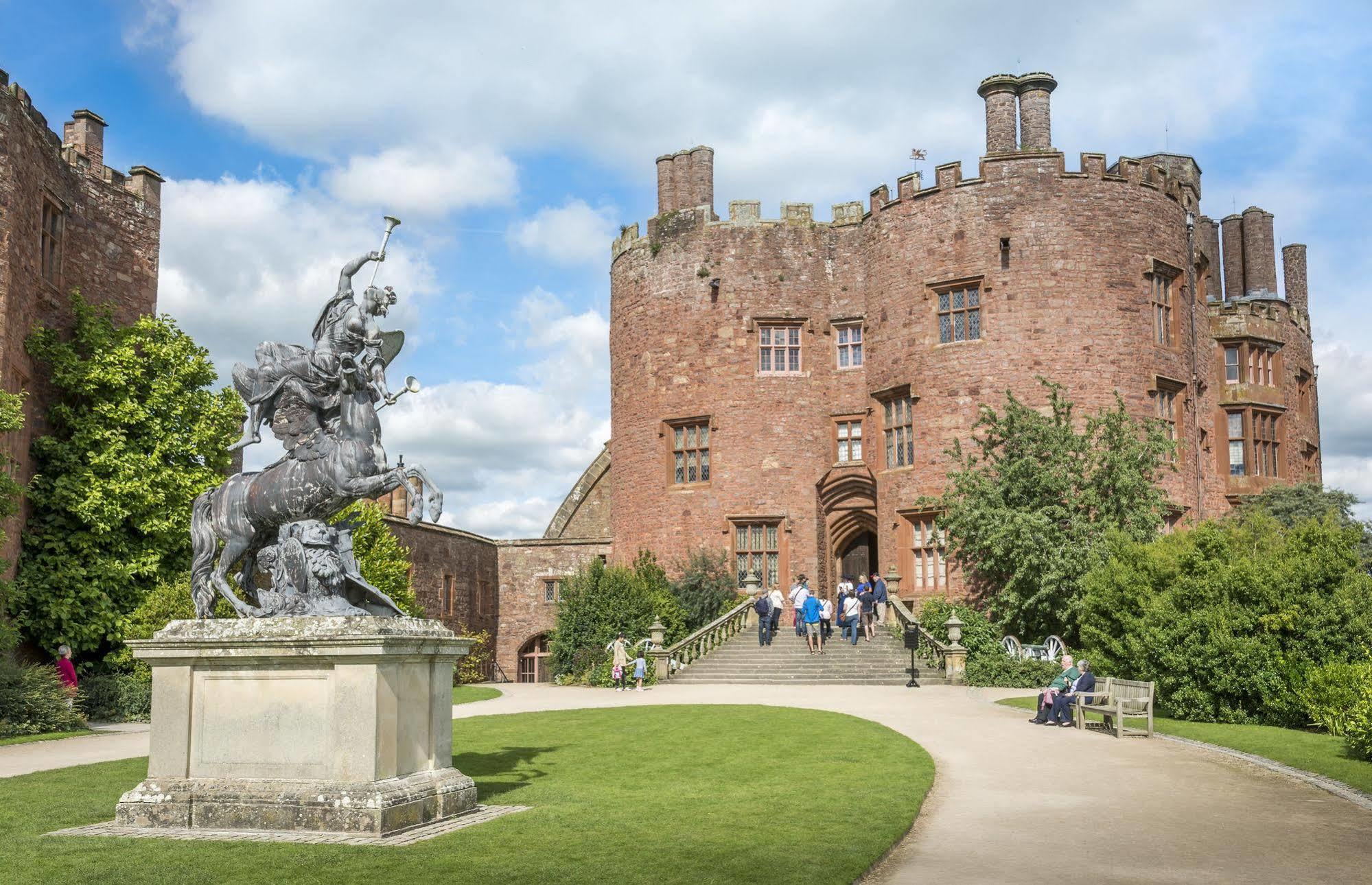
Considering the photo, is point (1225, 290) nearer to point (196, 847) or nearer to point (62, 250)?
point (62, 250)

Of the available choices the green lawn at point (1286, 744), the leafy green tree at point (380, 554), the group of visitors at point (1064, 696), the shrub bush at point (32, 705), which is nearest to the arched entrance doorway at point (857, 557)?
the leafy green tree at point (380, 554)

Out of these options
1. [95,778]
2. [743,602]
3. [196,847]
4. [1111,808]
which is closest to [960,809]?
[1111,808]

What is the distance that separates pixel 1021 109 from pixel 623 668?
1862cm

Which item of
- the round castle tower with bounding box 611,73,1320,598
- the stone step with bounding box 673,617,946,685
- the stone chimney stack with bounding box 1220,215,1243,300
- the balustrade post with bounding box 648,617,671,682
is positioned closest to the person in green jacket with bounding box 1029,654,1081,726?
the stone step with bounding box 673,617,946,685

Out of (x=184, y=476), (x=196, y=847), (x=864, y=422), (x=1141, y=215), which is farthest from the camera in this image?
(x=864, y=422)

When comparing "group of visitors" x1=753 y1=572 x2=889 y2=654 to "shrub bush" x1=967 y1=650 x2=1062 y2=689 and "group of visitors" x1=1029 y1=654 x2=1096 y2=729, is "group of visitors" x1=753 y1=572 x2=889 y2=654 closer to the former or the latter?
"shrub bush" x1=967 y1=650 x2=1062 y2=689

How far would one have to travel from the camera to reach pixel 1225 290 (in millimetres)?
40094

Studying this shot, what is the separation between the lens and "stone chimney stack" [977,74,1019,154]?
32781mm

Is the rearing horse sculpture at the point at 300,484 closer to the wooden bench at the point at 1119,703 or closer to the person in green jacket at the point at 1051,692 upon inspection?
the wooden bench at the point at 1119,703

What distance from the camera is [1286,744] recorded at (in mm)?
14508

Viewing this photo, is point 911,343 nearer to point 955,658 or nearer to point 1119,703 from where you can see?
point 955,658

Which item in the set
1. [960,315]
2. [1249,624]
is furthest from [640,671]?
[960,315]

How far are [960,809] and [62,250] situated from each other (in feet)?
75.0

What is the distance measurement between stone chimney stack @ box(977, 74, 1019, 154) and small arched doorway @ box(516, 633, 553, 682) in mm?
20885
